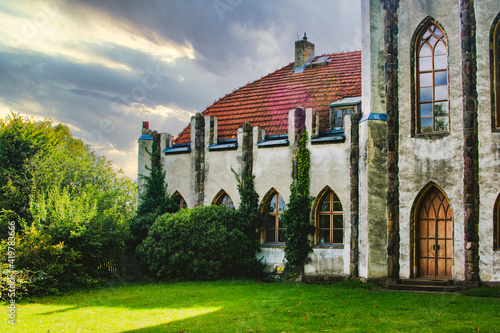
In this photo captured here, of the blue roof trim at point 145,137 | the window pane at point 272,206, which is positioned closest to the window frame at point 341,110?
the window pane at point 272,206

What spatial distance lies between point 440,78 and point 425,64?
0.70 metres

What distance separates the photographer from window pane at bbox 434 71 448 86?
1714cm

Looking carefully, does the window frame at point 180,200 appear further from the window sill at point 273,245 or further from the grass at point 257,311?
the grass at point 257,311

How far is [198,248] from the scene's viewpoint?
19.2 m

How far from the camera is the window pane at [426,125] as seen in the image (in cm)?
1717

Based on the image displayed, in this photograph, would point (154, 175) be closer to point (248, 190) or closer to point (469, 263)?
point (248, 190)

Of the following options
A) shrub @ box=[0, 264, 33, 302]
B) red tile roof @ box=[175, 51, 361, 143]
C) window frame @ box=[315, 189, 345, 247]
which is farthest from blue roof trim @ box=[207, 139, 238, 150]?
shrub @ box=[0, 264, 33, 302]

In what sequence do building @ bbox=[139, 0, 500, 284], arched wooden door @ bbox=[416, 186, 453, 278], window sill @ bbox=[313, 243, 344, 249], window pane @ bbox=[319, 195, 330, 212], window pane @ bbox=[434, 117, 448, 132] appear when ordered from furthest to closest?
window pane @ bbox=[319, 195, 330, 212] → window sill @ bbox=[313, 243, 344, 249] → window pane @ bbox=[434, 117, 448, 132] → arched wooden door @ bbox=[416, 186, 453, 278] → building @ bbox=[139, 0, 500, 284]

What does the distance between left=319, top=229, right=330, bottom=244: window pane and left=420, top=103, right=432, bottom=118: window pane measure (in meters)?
5.34

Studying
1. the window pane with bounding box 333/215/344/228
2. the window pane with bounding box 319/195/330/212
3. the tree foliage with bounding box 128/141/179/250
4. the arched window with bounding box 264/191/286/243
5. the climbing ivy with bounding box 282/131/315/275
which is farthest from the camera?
the tree foliage with bounding box 128/141/179/250

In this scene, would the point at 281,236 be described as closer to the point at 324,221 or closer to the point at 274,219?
the point at 274,219

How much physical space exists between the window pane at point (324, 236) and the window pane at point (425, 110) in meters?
5.34

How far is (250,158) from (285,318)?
9.94 m

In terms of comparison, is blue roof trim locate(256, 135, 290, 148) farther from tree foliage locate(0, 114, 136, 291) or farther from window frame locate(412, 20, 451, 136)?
tree foliage locate(0, 114, 136, 291)
